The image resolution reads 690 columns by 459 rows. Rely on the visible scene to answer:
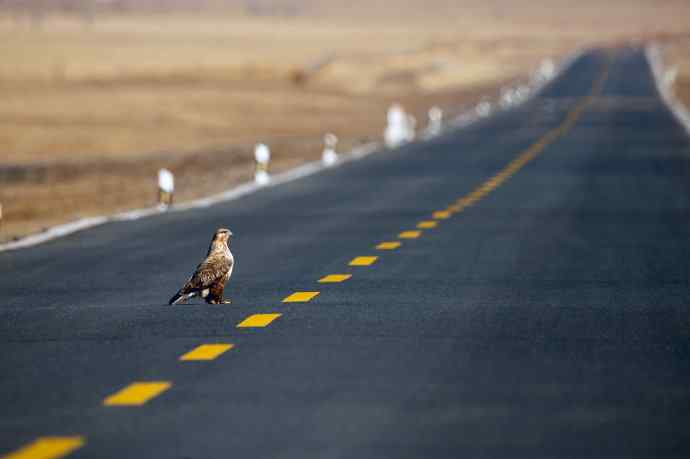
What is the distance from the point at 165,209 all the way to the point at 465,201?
14.1ft

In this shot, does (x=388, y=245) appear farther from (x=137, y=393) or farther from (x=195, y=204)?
(x=137, y=393)

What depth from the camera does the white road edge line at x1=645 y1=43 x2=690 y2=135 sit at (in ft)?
176

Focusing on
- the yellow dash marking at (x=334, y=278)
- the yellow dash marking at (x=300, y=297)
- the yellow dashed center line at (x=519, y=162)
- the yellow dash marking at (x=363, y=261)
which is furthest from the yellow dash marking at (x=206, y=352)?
the yellow dashed center line at (x=519, y=162)

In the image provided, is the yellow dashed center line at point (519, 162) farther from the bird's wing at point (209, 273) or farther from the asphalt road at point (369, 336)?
the bird's wing at point (209, 273)

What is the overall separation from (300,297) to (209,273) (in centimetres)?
104

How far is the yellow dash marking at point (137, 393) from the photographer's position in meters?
8.50

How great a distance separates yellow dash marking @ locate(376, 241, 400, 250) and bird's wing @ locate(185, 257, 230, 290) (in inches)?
205

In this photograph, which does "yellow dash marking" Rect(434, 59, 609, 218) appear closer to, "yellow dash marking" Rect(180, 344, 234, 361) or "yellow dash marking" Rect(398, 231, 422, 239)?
"yellow dash marking" Rect(398, 231, 422, 239)

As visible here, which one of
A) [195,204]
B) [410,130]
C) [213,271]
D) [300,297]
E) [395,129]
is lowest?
[410,130]

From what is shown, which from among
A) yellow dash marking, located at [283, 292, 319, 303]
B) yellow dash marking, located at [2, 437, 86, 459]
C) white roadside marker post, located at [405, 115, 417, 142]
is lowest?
white roadside marker post, located at [405, 115, 417, 142]

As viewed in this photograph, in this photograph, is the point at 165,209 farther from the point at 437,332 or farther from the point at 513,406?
the point at 513,406

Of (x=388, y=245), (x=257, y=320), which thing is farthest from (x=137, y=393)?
(x=388, y=245)

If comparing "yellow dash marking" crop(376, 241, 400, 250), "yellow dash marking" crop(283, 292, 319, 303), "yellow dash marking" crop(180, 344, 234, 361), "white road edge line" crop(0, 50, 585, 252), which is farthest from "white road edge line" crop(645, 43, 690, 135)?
"yellow dash marking" crop(180, 344, 234, 361)

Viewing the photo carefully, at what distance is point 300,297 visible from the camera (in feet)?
42.3
